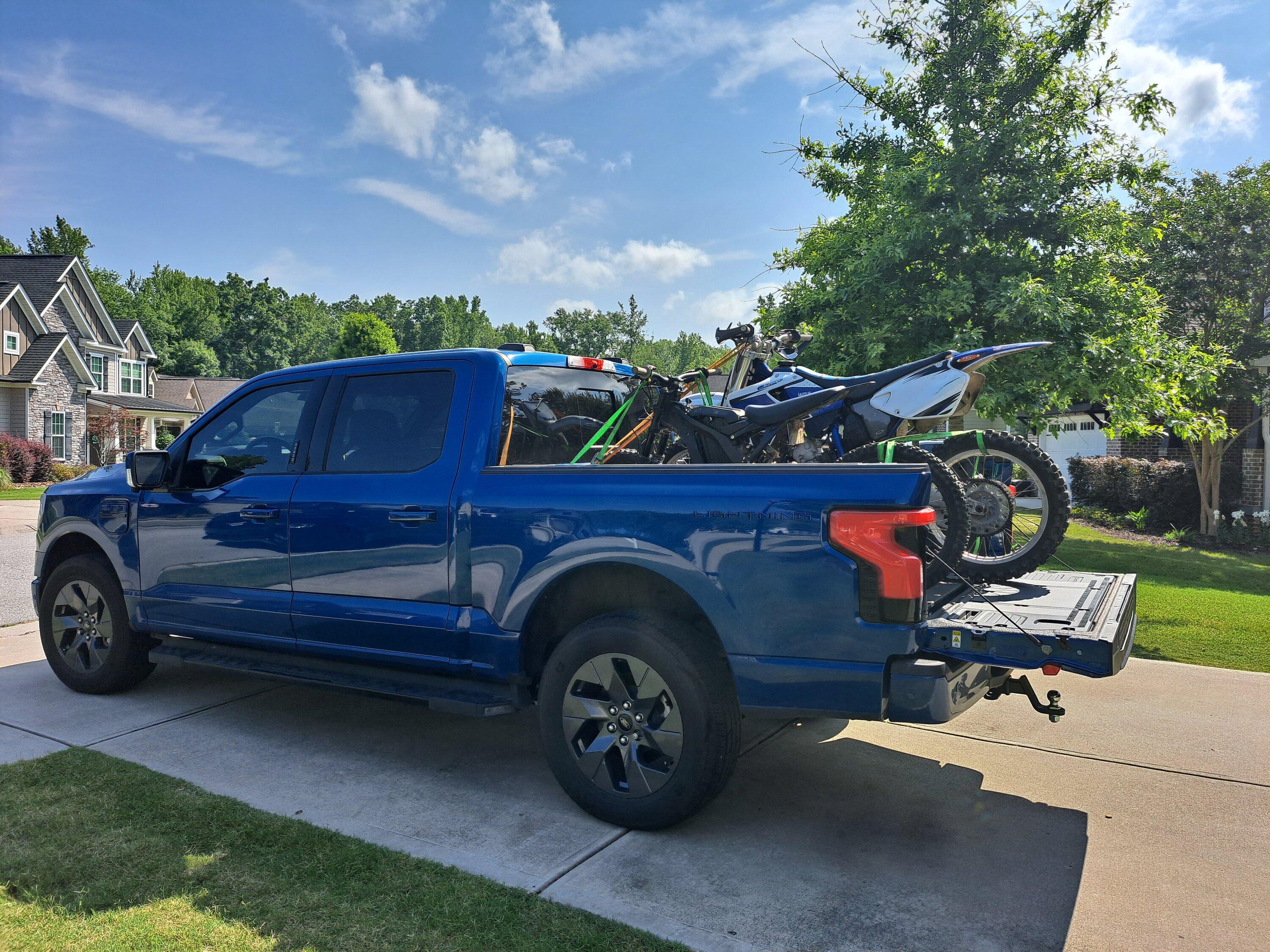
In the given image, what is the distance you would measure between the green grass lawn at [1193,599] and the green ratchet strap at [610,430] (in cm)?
470

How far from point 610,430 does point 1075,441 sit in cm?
2473

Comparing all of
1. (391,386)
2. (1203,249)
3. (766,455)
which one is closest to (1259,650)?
(766,455)

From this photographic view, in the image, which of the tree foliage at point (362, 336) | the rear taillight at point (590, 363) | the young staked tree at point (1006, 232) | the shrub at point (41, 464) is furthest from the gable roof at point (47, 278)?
the rear taillight at point (590, 363)

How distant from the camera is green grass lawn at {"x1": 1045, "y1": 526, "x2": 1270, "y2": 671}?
7199 millimetres

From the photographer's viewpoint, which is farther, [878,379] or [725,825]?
[878,379]

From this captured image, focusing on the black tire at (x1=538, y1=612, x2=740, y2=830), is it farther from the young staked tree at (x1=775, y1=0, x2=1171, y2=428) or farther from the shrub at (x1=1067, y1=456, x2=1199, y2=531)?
the shrub at (x1=1067, y1=456, x2=1199, y2=531)

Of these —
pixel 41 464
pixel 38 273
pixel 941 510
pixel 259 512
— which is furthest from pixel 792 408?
pixel 38 273

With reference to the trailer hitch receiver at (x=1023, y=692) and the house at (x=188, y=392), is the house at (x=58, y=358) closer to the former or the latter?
the house at (x=188, y=392)

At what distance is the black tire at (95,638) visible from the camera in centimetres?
553

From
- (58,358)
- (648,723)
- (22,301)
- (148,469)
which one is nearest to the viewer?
(648,723)

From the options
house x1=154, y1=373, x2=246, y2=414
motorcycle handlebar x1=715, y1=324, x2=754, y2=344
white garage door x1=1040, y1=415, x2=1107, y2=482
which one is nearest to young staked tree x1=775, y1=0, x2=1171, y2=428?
motorcycle handlebar x1=715, y1=324, x2=754, y2=344

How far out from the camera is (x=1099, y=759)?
4633mm

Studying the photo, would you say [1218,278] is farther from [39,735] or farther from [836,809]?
[39,735]

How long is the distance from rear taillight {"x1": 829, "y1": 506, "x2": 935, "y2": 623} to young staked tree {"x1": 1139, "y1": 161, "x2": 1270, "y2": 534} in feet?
55.8
